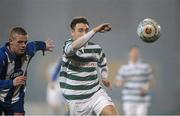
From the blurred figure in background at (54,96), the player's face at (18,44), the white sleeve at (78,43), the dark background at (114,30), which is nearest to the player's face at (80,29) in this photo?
the white sleeve at (78,43)

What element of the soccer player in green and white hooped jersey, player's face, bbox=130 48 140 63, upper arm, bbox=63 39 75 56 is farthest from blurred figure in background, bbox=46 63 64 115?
upper arm, bbox=63 39 75 56

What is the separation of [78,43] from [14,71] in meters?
0.85

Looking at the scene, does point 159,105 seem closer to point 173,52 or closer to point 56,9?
point 173,52

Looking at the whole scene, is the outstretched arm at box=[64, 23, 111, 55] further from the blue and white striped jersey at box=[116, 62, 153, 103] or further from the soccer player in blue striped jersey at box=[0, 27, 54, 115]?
the blue and white striped jersey at box=[116, 62, 153, 103]

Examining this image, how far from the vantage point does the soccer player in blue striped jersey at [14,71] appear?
31.9 ft

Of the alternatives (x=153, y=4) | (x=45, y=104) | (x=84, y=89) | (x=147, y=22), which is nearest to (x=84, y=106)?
(x=84, y=89)

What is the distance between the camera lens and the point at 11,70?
387 inches

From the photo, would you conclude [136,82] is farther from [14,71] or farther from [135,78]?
[14,71]

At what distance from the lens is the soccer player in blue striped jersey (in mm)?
9719

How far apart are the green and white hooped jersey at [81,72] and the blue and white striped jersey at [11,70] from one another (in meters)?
0.52

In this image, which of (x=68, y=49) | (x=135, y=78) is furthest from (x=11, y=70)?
(x=135, y=78)

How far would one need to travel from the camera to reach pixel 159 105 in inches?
719

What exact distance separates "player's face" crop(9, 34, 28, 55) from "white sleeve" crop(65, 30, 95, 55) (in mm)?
542

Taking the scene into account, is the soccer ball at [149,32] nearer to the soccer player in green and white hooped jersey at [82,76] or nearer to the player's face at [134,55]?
the soccer player in green and white hooped jersey at [82,76]
